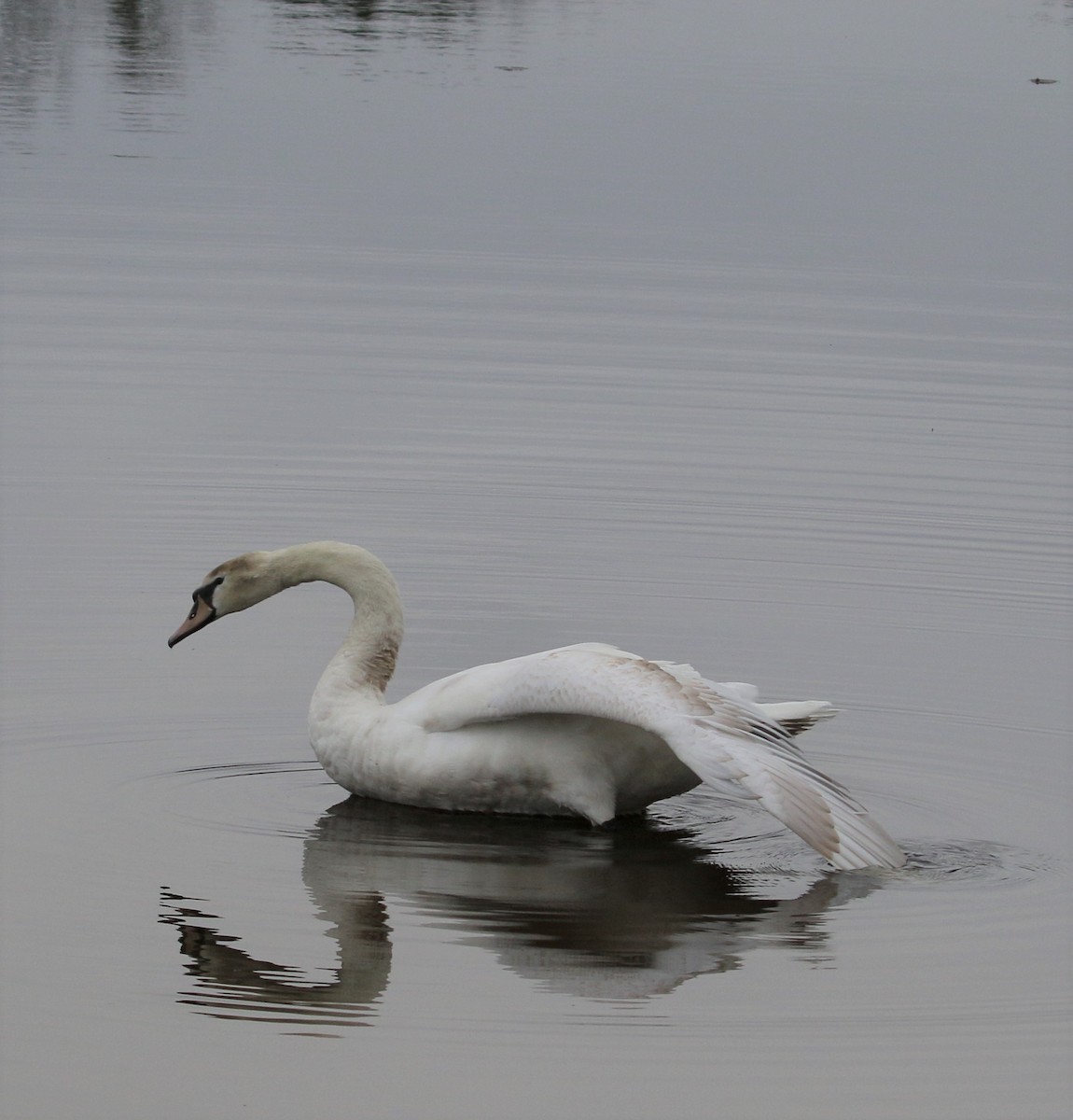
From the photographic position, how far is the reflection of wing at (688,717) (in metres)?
7.92

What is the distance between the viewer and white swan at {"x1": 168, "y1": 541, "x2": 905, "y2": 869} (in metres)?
8.01

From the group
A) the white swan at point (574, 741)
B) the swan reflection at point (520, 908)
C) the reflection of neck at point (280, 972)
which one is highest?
the white swan at point (574, 741)

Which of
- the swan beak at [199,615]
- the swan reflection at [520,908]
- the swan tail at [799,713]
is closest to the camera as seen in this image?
the swan reflection at [520,908]

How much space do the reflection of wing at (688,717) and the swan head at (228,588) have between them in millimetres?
1042

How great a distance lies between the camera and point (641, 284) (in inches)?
793

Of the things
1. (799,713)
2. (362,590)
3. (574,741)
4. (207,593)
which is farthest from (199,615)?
(799,713)

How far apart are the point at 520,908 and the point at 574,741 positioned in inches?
44.5

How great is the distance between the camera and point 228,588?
9.80m

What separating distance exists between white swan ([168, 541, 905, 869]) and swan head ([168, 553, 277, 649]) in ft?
0.42

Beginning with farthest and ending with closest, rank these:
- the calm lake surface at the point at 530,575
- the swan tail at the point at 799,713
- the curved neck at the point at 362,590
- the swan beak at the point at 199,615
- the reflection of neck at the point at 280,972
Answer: the swan beak at the point at 199,615 < the curved neck at the point at 362,590 < the swan tail at the point at 799,713 < the reflection of neck at the point at 280,972 < the calm lake surface at the point at 530,575

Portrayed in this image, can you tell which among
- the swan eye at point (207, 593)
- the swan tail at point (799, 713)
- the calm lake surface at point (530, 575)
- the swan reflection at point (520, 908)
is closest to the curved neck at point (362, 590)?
the swan eye at point (207, 593)

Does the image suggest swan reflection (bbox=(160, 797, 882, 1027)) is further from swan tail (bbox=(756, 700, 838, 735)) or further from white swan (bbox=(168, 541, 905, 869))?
swan tail (bbox=(756, 700, 838, 735))

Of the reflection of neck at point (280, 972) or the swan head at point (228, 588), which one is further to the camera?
the swan head at point (228, 588)

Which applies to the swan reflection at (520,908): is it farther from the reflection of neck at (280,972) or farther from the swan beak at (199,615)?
the swan beak at (199,615)
